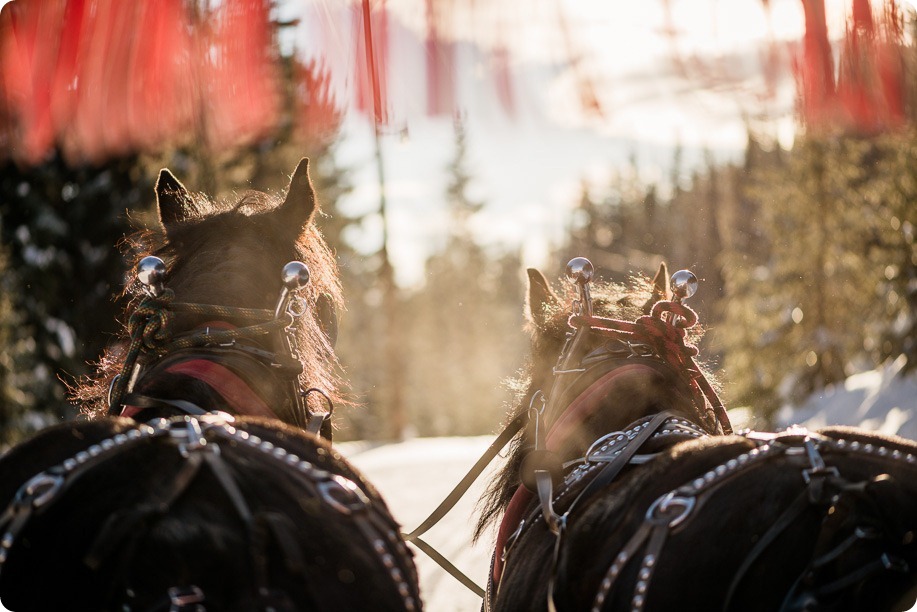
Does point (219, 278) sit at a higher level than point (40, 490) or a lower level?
higher

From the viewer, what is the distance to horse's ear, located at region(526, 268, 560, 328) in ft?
12.0

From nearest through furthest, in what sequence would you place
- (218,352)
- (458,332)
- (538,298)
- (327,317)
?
1. (218,352)
2. (327,317)
3. (538,298)
4. (458,332)

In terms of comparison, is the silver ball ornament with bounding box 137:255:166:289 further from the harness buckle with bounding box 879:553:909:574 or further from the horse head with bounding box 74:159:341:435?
the harness buckle with bounding box 879:553:909:574

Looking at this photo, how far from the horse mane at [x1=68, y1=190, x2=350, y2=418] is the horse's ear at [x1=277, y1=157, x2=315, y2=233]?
0.04 metres

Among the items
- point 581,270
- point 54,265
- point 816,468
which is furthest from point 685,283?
point 54,265

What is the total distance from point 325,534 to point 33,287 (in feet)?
33.4

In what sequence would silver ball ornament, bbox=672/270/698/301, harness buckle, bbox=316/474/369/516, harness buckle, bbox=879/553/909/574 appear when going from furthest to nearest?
silver ball ornament, bbox=672/270/698/301 < harness buckle, bbox=316/474/369/516 < harness buckle, bbox=879/553/909/574

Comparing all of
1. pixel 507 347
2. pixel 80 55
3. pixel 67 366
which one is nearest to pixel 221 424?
pixel 80 55

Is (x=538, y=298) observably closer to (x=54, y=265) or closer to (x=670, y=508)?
(x=670, y=508)

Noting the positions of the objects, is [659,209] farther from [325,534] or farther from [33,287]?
[325,534]

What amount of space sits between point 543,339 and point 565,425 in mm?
591

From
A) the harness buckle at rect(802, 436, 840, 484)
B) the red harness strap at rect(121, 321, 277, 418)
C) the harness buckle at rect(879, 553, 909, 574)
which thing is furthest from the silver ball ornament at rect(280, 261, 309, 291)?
the harness buckle at rect(879, 553, 909, 574)

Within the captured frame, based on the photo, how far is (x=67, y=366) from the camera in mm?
10758

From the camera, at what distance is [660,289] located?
360 cm
